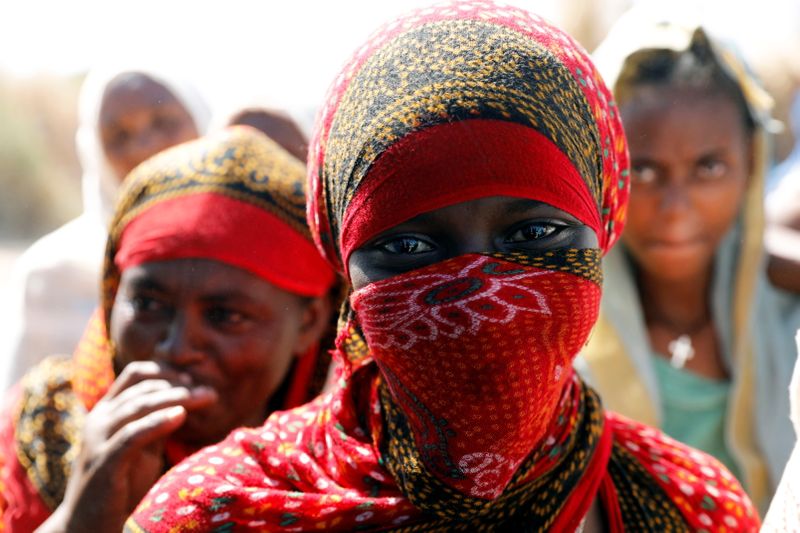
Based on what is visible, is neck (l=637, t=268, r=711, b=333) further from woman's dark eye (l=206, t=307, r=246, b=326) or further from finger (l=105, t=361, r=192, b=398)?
finger (l=105, t=361, r=192, b=398)

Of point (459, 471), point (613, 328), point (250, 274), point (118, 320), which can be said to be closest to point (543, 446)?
point (459, 471)

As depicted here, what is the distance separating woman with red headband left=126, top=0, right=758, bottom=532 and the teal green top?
52.0 inches

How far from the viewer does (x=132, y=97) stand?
4.59m

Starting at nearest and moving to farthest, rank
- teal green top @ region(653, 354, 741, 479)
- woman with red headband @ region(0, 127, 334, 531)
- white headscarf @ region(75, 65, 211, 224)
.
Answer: woman with red headband @ region(0, 127, 334, 531) → teal green top @ region(653, 354, 741, 479) → white headscarf @ region(75, 65, 211, 224)

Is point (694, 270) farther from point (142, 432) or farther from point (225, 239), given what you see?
point (142, 432)

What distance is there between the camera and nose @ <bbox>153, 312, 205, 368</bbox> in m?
2.49

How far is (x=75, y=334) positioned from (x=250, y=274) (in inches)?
76.0

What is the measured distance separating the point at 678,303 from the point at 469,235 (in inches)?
80.6

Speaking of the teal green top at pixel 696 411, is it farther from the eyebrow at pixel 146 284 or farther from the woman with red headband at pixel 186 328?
the eyebrow at pixel 146 284

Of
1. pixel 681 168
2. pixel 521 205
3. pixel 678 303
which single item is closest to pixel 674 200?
pixel 681 168

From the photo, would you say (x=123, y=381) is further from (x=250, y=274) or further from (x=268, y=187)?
(x=268, y=187)

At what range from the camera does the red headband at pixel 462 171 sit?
1681 mm

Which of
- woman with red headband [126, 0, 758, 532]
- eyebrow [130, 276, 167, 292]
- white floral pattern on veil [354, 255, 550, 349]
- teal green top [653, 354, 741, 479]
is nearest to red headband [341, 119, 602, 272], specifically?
woman with red headband [126, 0, 758, 532]

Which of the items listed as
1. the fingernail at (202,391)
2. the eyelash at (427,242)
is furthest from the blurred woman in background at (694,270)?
the eyelash at (427,242)
